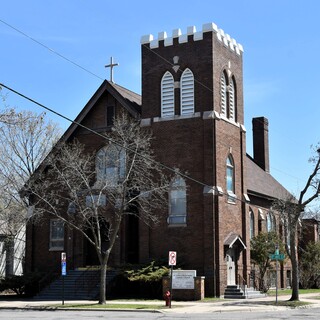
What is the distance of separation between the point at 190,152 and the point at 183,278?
7092mm

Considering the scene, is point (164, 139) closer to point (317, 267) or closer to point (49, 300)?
point (49, 300)

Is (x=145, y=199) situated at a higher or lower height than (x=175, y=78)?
lower

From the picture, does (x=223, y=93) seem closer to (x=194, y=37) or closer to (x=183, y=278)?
(x=194, y=37)

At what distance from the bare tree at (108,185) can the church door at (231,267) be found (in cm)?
454

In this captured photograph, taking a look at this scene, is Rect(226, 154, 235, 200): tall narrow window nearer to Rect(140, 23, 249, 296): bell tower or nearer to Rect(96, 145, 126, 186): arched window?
Rect(140, 23, 249, 296): bell tower

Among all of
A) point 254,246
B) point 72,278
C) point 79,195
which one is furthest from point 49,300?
point 254,246

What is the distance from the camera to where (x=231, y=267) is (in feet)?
115

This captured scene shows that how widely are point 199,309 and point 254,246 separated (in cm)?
1303

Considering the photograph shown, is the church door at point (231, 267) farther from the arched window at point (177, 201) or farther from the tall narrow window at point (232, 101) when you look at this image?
the tall narrow window at point (232, 101)

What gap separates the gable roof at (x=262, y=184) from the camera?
43.0m

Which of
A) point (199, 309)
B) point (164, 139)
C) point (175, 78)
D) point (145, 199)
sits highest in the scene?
point (175, 78)

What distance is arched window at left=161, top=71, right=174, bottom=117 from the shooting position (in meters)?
35.9

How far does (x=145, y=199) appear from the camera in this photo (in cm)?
3369

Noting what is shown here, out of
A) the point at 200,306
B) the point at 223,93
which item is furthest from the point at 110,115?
the point at 200,306
